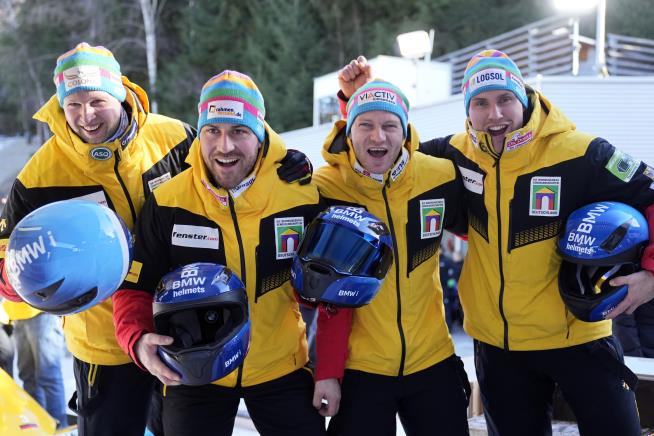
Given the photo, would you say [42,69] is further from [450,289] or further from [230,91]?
[230,91]

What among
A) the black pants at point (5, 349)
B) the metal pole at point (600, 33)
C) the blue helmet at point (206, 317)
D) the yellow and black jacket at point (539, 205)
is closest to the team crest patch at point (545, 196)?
the yellow and black jacket at point (539, 205)

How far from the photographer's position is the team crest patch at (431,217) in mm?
3049

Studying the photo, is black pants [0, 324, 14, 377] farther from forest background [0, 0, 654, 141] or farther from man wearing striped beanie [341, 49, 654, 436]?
forest background [0, 0, 654, 141]

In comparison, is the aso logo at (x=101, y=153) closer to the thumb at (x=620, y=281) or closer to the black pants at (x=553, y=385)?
the black pants at (x=553, y=385)

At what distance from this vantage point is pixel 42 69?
30031mm

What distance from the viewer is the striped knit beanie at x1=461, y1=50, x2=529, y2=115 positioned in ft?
10.3

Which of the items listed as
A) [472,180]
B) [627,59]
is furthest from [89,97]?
[627,59]

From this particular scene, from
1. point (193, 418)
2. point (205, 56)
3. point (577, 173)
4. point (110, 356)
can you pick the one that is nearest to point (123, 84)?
point (110, 356)

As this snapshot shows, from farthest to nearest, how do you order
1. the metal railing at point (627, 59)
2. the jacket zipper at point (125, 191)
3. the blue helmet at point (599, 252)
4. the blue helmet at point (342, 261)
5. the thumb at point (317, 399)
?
→ 1. the metal railing at point (627, 59)
2. the jacket zipper at point (125, 191)
3. the thumb at point (317, 399)
4. the blue helmet at point (599, 252)
5. the blue helmet at point (342, 261)

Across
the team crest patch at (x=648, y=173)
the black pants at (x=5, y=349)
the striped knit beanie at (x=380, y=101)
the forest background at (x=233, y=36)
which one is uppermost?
the forest background at (x=233, y=36)

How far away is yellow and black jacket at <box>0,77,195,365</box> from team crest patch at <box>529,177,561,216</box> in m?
1.77

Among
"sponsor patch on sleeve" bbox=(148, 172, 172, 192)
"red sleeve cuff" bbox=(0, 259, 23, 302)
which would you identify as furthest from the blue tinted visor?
"red sleeve cuff" bbox=(0, 259, 23, 302)

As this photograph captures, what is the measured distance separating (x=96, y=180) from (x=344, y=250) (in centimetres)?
130

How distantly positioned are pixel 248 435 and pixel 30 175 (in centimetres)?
272
